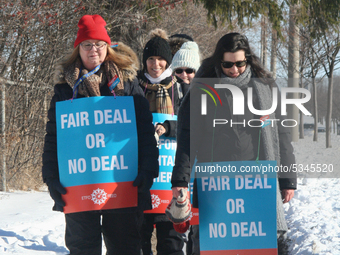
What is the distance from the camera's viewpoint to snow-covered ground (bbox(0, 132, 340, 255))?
411cm

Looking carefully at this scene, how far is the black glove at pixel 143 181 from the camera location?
2.75 m

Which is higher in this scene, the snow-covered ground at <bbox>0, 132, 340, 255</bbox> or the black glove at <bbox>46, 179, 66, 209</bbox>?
the black glove at <bbox>46, 179, 66, 209</bbox>

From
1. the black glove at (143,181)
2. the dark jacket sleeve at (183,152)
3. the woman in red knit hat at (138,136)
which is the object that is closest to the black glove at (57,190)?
the woman in red knit hat at (138,136)

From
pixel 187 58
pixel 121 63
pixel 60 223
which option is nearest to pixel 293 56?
pixel 187 58

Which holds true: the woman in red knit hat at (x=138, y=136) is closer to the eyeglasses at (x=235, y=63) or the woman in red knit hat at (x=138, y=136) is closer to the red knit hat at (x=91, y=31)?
the red knit hat at (x=91, y=31)

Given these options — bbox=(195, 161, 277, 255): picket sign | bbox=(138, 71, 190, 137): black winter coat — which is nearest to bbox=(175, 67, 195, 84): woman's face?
bbox=(138, 71, 190, 137): black winter coat

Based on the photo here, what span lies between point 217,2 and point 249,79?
18.3 feet

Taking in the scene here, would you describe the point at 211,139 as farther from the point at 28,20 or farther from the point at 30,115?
the point at 30,115

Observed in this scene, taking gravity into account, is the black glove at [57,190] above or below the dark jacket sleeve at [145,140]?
below

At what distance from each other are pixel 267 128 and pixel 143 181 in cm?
92

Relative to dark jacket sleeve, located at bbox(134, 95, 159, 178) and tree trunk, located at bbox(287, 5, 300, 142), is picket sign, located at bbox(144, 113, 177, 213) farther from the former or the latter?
tree trunk, located at bbox(287, 5, 300, 142)

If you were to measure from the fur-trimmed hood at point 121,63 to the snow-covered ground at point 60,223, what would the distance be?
209 cm

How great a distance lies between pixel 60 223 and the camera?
4984 millimetres

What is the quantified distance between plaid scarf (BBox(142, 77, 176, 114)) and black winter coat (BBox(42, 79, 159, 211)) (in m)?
0.70
